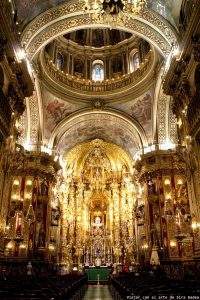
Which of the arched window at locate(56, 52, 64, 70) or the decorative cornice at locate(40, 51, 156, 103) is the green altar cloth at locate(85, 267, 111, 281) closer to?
the decorative cornice at locate(40, 51, 156, 103)

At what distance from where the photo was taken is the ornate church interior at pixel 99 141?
42.3 ft

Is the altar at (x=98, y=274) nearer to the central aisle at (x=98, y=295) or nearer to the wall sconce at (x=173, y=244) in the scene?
the wall sconce at (x=173, y=244)

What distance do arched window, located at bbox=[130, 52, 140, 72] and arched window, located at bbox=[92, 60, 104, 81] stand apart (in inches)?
113

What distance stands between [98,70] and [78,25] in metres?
10.4

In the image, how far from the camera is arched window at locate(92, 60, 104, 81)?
26.4 m

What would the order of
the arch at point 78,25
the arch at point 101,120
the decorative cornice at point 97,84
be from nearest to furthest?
1. the arch at point 78,25
2. the decorative cornice at point 97,84
3. the arch at point 101,120

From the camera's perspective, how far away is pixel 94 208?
31875mm

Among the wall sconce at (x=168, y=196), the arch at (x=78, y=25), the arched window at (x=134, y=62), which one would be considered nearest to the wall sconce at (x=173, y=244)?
the wall sconce at (x=168, y=196)

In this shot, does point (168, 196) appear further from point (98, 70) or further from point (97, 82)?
point (98, 70)

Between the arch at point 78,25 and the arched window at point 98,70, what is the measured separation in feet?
31.9

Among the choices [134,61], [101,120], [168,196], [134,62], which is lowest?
[168,196]

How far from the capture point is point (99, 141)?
2952cm

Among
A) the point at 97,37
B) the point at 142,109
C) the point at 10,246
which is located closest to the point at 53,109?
the point at 142,109

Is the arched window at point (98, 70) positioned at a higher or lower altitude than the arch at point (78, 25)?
higher
